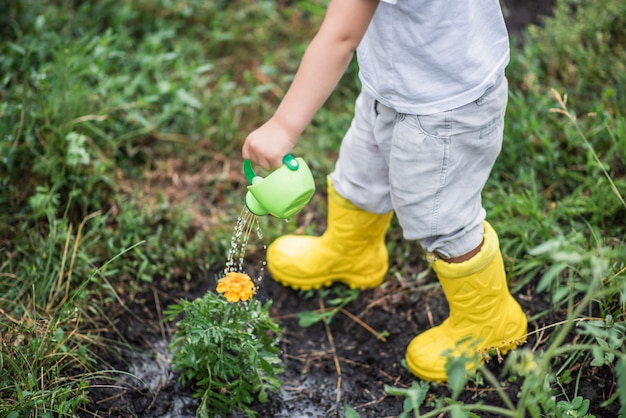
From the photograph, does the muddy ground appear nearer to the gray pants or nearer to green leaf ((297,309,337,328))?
green leaf ((297,309,337,328))

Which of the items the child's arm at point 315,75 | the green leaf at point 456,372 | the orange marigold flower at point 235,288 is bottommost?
the orange marigold flower at point 235,288

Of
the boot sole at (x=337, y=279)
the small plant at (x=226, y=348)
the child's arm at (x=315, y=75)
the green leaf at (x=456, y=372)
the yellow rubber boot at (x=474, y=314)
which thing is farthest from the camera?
the boot sole at (x=337, y=279)

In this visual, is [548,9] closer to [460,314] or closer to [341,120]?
[341,120]

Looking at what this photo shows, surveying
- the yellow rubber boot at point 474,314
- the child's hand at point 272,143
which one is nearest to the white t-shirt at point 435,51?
the child's hand at point 272,143

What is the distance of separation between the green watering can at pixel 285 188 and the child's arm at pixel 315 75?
27 mm

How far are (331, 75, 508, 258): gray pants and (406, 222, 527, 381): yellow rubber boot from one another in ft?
0.17

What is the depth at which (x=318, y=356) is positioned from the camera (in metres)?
2.21

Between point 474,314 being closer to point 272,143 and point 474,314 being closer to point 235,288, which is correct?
point 235,288

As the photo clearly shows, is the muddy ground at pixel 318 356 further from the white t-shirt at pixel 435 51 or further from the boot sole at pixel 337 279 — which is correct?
the white t-shirt at pixel 435 51

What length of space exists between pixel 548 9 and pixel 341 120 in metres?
1.43

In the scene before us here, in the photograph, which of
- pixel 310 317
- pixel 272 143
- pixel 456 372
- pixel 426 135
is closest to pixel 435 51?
pixel 426 135

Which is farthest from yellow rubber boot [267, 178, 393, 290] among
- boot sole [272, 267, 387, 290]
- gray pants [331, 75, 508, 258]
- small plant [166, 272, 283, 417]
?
small plant [166, 272, 283, 417]

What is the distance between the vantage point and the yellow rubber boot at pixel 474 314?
1.92 m

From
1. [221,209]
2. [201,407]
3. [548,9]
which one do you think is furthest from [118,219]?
[548,9]
